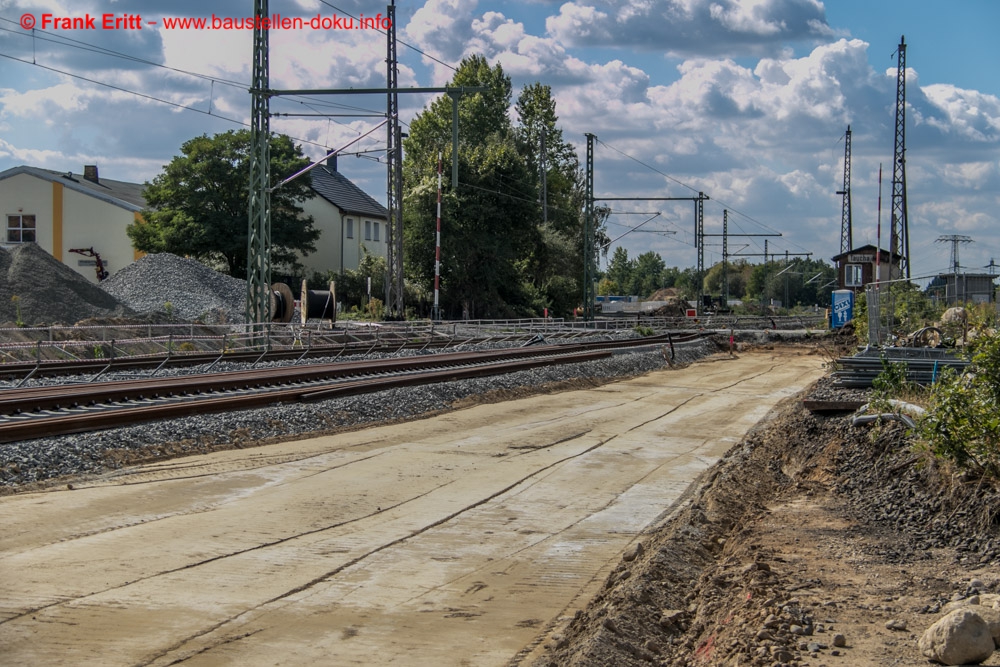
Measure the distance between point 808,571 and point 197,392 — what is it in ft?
45.9

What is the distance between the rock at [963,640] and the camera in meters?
4.95

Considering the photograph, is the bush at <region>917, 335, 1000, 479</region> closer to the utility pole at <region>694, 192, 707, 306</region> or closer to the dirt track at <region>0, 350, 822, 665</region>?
the dirt track at <region>0, 350, 822, 665</region>

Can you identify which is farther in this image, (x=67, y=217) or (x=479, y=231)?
(x=479, y=231)

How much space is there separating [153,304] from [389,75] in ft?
48.2

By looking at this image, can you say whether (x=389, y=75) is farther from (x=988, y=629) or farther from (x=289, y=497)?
(x=988, y=629)

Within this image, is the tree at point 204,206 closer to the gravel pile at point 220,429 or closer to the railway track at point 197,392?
the railway track at point 197,392

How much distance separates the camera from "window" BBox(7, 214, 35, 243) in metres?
59.3

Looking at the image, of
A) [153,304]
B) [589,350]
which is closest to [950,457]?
[589,350]

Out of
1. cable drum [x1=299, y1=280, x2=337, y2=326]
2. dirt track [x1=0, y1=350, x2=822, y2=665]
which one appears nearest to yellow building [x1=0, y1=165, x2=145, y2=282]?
cable drum [x1=299, y1=280, x2=337, y2=326]

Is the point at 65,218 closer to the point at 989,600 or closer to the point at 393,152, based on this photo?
the point at 393,152

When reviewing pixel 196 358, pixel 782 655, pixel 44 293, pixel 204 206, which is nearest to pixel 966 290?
pixel 782 655

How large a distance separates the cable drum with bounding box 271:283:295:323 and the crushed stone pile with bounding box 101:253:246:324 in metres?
2.91

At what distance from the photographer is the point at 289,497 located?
10836 mm

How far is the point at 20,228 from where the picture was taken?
59.3 m
